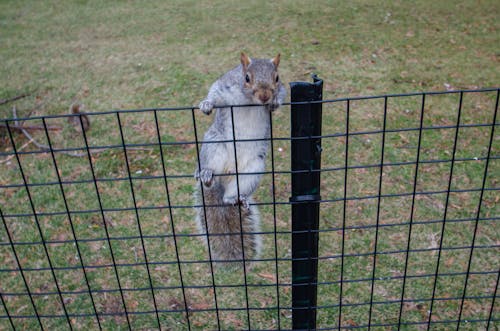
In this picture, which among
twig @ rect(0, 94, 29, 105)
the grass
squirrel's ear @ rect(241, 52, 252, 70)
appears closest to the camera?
squirrel's ear @ rect(241, 52, 252, 70)

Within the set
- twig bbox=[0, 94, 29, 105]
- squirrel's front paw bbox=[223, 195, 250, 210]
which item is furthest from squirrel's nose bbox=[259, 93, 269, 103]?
twig bbox=[0, 94, 29, 105]

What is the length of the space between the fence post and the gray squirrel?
1.19 ft

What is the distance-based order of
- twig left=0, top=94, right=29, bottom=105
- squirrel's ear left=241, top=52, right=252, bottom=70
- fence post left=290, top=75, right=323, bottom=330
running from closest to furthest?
fence post left=290, top=75, right=323, bottom=330
squirrel's ear left=241, top=52, right=252, bottom=70
twig left=0, top=94, right=29, bottom=105

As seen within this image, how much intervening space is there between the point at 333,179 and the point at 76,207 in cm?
184

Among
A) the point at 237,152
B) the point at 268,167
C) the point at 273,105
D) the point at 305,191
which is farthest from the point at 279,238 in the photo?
the point at 305,191

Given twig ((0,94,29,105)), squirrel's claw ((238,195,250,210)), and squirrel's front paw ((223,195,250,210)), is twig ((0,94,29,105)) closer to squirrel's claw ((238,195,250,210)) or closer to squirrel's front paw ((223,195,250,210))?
squirrel's front paw ((223,195,250,210))

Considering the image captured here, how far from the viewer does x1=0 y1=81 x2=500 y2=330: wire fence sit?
72.3 inches

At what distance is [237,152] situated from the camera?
2256 millimetres

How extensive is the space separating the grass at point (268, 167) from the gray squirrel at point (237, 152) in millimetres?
274

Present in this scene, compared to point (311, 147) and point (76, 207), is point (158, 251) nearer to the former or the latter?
point (76, 207)

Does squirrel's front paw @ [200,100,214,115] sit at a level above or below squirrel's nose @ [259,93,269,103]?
below

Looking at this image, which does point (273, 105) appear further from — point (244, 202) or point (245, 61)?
point (244, 202)

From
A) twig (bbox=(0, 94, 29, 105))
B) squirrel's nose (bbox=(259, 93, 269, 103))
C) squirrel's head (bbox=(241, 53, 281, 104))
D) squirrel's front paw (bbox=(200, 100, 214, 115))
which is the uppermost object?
squirrel's head (bbox=(241, 53, 281, 104))

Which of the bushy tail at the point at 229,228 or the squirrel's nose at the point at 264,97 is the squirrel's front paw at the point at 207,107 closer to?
the squirrel's nose at the point at 264,97
